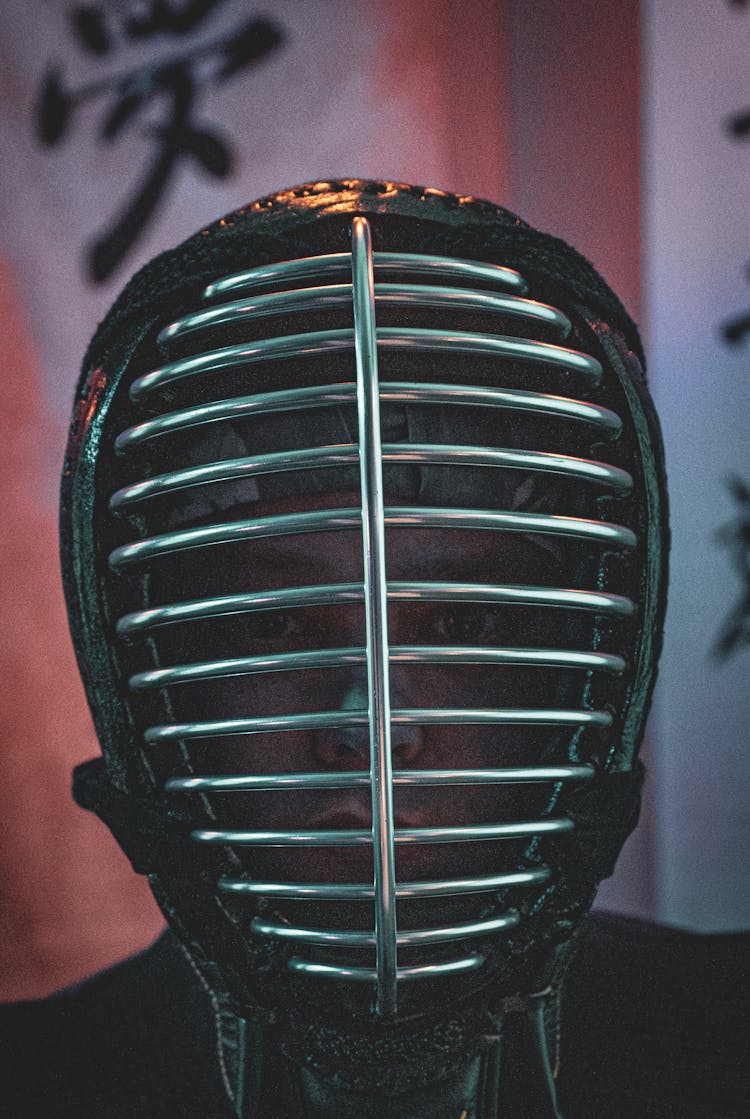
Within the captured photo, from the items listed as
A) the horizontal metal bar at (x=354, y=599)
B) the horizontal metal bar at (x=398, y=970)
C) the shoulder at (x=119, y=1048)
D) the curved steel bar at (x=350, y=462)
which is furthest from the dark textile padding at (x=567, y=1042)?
the curved steel bar at (x=350, y=462)

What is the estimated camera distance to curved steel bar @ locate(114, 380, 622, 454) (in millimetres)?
588

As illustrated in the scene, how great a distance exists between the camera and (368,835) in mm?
554

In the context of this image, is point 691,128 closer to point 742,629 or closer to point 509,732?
point 742,629

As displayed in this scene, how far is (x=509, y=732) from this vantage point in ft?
2.38

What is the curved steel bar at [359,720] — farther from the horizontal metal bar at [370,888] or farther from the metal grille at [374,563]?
the horizontal metal bar at [370,888]

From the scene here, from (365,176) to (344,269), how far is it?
1041 mm

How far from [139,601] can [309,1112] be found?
50 centimetres

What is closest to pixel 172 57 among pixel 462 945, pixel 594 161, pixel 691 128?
pixel 594 161

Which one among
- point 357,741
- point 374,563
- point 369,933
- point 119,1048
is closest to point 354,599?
point 374,563

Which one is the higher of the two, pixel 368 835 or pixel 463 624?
pixel 463 624

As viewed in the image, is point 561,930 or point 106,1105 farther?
point 106,1105

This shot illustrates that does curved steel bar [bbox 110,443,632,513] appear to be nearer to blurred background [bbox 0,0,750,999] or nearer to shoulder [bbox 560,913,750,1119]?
shoulder [bbox 560,913,750,1119]

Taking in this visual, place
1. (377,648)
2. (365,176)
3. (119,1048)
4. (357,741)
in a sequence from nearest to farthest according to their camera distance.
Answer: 1. (377,648)
2. (357,741)
3. (119,1048)
4. (365,176)

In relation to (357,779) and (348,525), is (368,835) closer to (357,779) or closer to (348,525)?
(357,779)
